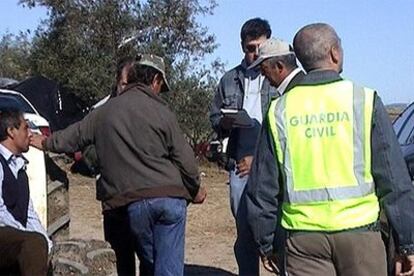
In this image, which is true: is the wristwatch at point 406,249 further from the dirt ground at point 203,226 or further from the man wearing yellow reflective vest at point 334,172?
the dirt ground at point 203,226

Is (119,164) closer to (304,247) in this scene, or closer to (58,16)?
(304,247)

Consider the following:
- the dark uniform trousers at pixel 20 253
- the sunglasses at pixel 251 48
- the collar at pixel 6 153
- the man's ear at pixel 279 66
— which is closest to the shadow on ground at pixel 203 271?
the sunglasses at pixel 251 48

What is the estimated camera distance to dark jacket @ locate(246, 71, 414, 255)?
4.59 metres

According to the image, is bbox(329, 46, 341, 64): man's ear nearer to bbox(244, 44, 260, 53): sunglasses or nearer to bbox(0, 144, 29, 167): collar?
bbox(244, 44, 260, 53): sunglasses

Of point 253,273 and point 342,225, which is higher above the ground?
point 342,225

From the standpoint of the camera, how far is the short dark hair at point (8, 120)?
6703 mm

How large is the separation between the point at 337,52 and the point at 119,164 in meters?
2.12

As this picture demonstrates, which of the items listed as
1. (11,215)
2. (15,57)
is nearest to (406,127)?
(11,215)

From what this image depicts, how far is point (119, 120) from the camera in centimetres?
647

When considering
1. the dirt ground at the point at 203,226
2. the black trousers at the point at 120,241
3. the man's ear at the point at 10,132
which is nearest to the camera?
the man's ear at the point at 10,132

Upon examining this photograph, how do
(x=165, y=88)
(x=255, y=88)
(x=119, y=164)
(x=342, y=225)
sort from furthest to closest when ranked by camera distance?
(x=255, y=88), (x=165, y=88), (x=119, y=164), (x=342, y=225)

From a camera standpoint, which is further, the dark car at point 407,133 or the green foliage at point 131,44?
the green foliage at point 131,44

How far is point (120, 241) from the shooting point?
710 centimetres

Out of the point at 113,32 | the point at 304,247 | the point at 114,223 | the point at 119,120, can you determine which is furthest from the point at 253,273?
the point at 113,32
